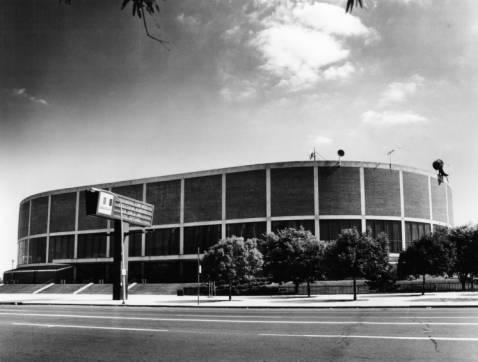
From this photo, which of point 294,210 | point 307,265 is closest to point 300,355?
point 307,265

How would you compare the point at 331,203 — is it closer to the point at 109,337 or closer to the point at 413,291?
the point at 413,291

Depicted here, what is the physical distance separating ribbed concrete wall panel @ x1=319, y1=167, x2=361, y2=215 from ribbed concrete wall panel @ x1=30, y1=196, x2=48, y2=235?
156 feet

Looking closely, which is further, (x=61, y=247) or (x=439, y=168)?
(x=61, y=247)

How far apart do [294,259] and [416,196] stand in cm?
3322

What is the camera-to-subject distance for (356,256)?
37906 millimetres

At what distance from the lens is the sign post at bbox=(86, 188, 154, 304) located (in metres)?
42.4

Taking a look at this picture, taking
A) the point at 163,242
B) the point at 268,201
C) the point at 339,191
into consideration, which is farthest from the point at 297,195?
the point at 163,242

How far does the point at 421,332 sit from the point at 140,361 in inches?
313

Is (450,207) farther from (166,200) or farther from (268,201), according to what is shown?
(166,200)

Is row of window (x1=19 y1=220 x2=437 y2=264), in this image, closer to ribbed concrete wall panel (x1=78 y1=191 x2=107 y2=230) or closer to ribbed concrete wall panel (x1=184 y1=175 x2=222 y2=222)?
ribbed concrete wall panel (x1=78 y1=191 x2=107 y2=230)

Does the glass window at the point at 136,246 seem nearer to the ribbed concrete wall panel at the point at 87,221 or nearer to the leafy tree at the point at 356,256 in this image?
the ribbed concrete wall panel at the point at 87,221

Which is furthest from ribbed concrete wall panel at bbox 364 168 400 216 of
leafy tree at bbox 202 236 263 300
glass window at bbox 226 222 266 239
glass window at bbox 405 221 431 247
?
leafy tree at bbox 202 236 263 300

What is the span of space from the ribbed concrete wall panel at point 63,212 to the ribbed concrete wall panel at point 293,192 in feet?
114

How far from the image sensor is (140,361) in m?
10.1
